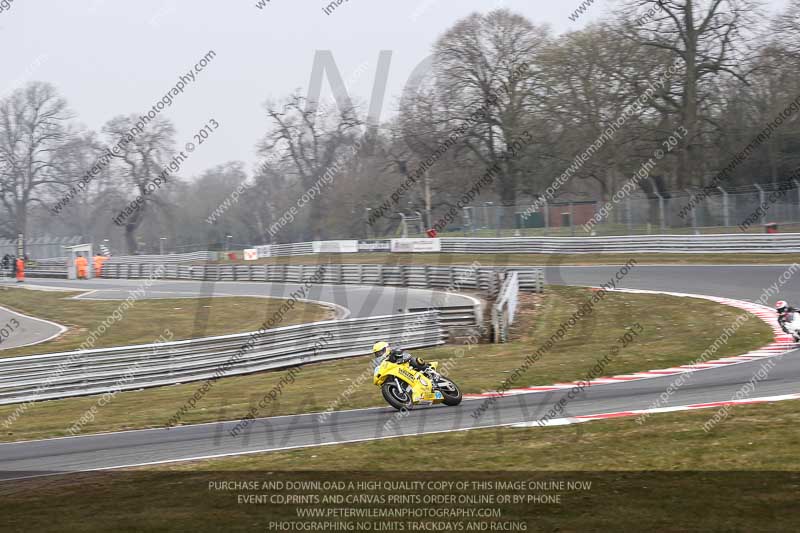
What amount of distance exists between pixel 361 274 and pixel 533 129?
1768 cm

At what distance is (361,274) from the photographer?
38938 mm

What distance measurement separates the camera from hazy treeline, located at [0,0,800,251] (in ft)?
143

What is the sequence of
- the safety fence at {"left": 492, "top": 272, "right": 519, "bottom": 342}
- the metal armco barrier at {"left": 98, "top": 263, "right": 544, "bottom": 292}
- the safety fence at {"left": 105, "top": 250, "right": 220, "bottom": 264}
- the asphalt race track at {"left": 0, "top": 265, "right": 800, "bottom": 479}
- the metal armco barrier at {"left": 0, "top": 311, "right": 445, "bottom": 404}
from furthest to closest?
1. the safety fence at {"left": 105, "top": 250, "right": 220, "bottom": 264}
2. the metal armco barrier at {"left": 98, "top": 263, "right": 544, "bottom": 292}
3. the safety fence at {"left": 492, "top": 272, "right": 519, "bottom": 342}
4. the metal armco barrier at {"left": 0, "top": 311, "right": 445, "bottom": 404}
5. the asphalt race track at {"left": 0, "top": 265, "right": 800, "bottom": 479}

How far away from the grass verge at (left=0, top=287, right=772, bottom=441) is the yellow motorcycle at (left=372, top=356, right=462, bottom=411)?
1.30 m

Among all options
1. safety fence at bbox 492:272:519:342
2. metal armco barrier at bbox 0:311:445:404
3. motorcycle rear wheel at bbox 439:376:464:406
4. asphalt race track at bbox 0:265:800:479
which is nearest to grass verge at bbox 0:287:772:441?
metal armco barrier at bbox 0:311:445:404

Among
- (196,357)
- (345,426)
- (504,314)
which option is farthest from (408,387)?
(504,314)

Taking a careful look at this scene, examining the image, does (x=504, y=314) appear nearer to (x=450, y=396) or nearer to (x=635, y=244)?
(x=450, y=396)

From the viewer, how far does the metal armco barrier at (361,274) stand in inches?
1185

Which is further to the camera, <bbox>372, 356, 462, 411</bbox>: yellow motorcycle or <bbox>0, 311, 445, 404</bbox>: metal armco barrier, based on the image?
<bbox>0, 311, 445, 404</bbox>: metal armco barrier

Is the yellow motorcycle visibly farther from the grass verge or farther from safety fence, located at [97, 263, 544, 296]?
safety fence, located at [97, 263, 544, 296]

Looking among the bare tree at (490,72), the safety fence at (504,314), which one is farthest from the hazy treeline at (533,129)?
the safety fence at (504,314)

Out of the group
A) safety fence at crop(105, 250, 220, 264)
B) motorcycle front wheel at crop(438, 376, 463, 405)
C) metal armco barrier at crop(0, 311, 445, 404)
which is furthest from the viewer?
safety fence at crop(105, 250, 220, 264)

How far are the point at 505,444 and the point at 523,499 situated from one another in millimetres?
2609

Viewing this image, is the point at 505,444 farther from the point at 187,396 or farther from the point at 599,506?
the point at 187,396
